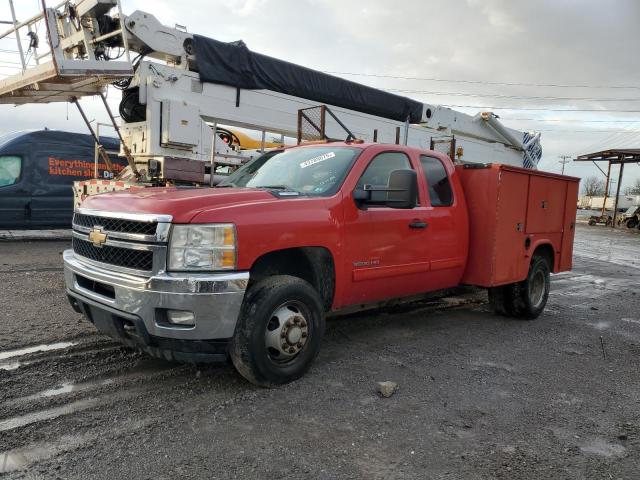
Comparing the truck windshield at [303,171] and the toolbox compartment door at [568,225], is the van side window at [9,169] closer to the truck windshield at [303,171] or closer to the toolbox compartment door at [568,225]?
the truck windshield at [303,171]

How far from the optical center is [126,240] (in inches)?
137

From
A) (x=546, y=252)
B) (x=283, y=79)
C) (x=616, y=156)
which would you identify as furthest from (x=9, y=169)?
(x=616, y=156)

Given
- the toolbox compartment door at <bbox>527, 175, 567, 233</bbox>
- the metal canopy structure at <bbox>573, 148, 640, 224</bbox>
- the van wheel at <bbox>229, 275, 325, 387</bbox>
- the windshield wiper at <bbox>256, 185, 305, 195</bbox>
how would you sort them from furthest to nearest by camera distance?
the metal canopy structure at <bbox>573, 148, 640, 224</bbox> < the toolbox compartment door at <bbox>527, 175, 567, 233</bbox> < the windshield wiper at <bbox>256, 185, 305, 195</bbox> < the van wheel at <bbox>229, 275, 325, 387</bbox>

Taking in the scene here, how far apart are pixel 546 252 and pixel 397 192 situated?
11.6ft

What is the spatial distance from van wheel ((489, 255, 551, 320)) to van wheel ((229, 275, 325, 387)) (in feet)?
10.8

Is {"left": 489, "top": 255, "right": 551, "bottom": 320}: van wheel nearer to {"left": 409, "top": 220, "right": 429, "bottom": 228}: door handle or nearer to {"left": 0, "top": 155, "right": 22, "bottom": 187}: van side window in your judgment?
{"left": 409, "top": 220, "right": 429, "bottom": 228}: door handle

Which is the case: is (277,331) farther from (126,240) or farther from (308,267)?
(126,240)

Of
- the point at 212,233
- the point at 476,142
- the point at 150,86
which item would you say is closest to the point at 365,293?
the point at 212,233

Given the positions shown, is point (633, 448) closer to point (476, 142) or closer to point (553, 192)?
point (553, 192)

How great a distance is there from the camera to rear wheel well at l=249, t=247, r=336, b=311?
392cm

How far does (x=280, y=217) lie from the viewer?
368cm

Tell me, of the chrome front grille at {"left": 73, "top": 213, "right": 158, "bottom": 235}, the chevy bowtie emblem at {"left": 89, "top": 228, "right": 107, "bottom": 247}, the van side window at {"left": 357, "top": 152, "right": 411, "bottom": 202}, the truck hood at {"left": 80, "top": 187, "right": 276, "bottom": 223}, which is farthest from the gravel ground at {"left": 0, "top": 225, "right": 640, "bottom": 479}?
the van side window at {"left": 357, "top": 152, "right": 411, "bottom": 202}

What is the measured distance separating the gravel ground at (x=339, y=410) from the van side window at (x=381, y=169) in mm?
1512

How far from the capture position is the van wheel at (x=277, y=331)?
11.6ft
